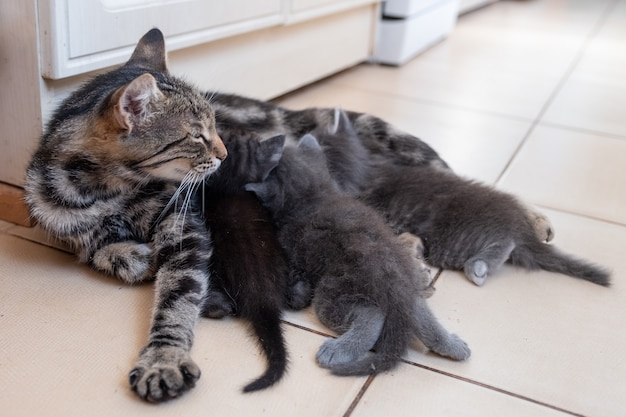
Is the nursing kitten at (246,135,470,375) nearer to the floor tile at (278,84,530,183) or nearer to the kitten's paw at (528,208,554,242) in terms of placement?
the kitten's paw at (528,208,554,242)

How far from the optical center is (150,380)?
3.90ft

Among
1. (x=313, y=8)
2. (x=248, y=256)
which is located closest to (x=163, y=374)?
(x=248, y=256)

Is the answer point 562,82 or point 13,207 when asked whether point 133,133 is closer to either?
point 13,207

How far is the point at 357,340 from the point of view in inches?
50.8

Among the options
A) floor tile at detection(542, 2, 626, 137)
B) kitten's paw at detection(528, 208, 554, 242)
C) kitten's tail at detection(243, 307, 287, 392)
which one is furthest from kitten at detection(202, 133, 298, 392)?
floor tile at detection(542, 2, 626, 137)

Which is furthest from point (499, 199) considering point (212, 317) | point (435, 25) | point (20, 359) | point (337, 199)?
point (435, 25)

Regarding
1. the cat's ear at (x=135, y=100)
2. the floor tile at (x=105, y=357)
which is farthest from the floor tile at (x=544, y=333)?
the cat's ear at (x=135, y=100)

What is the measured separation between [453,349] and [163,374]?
1.80 feet

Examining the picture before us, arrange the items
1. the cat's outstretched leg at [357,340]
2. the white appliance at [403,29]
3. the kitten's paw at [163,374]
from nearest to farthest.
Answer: the kitten's paw at [163,374]
the cat's outstretched leg at [357,340]
the white appliance at [403,29]

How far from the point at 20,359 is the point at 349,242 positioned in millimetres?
672

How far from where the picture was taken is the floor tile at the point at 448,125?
2.41 meters

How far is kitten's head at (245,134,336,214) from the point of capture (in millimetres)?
1592

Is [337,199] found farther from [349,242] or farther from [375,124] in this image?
[375,124]

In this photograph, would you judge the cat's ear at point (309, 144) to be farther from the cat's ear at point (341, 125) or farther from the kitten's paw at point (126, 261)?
the kitten's paw at point (126, 261)
